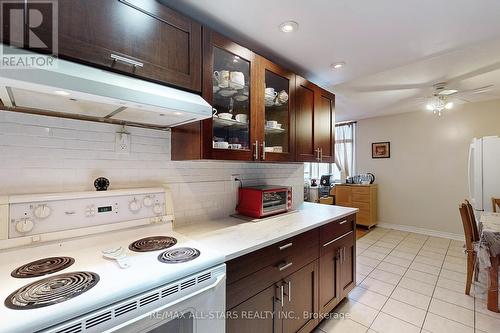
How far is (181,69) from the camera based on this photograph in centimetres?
119

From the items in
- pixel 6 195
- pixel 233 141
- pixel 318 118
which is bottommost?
pixel 6 195

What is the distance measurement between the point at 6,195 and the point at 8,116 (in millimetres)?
353

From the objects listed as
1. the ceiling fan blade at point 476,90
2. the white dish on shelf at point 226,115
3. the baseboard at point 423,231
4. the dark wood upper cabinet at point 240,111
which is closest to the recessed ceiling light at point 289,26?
the dark wood upper cabinet at point 240,111

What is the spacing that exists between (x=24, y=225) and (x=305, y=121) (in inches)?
75.0

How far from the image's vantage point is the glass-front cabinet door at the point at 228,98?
4.30ft

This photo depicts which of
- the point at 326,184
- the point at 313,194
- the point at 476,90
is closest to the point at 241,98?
the point at 476,90

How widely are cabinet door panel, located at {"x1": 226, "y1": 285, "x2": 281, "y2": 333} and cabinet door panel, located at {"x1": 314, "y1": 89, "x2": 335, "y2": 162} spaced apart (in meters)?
1.39

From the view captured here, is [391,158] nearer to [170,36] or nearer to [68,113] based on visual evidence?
[170,36]

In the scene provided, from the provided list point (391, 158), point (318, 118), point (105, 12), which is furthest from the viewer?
point (391, 158)

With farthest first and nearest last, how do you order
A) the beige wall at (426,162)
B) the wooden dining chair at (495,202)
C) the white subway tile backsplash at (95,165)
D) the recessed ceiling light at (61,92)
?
the beige wall at (426,162) < the wooden dining chair at (495,202) < the white subway tile backsplash at (95,165) < the recessed ceiling light at (61,92)

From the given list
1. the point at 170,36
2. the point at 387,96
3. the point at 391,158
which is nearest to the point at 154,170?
the point at 170,36

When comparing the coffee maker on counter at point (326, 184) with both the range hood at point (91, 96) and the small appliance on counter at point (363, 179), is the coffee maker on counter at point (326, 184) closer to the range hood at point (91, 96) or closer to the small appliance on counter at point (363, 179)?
the small appliance on counter at point (363, 179)

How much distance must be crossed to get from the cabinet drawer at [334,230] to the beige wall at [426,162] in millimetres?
3070

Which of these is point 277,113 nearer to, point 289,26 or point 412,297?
point 289,26
